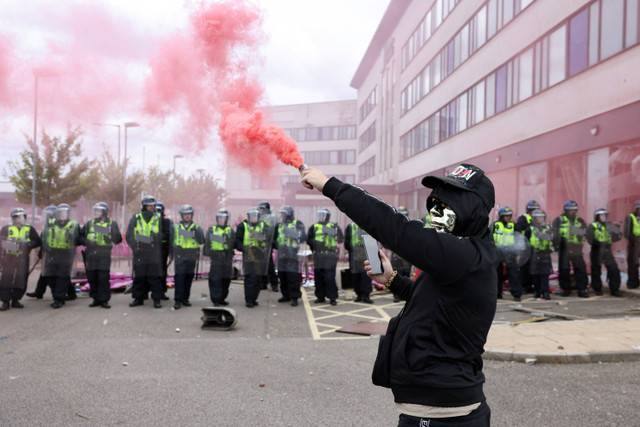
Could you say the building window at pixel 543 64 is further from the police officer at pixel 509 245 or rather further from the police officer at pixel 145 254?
the police officer at pixel 145 254

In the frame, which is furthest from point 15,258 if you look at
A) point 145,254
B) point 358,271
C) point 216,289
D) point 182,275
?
point 358,271

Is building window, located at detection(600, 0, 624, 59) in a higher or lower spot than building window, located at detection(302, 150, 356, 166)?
lower

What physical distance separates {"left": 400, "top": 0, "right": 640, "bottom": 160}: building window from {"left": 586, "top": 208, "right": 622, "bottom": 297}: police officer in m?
4.35

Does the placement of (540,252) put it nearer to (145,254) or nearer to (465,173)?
(145,254)

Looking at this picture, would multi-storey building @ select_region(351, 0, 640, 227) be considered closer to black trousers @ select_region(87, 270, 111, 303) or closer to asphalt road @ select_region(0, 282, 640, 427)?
asphalt road @ select_region(0, 282, 640, 427)

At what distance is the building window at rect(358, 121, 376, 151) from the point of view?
44.6 metres

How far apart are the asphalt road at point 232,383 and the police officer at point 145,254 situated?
7.19ft

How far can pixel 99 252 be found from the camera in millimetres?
10375

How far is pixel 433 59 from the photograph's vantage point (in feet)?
89.6

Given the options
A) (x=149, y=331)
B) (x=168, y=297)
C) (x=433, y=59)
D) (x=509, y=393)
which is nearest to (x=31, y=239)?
(x=168, y=297)

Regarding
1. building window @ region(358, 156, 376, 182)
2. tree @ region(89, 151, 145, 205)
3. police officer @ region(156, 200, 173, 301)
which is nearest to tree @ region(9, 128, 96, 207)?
tree @ region(89, 151, 145, 205)

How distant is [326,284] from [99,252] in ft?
15.2

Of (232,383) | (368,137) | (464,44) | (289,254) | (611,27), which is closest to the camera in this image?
(232,383)

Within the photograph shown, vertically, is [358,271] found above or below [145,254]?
below
